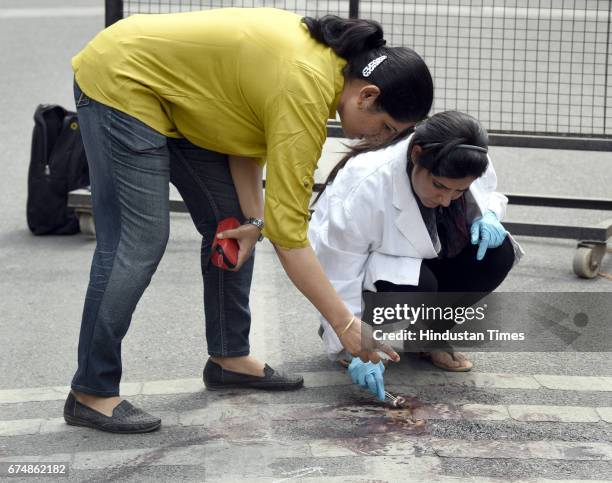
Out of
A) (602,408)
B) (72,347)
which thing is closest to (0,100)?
(72,347)

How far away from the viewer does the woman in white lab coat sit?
368cm

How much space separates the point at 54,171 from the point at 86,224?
0.98 ft

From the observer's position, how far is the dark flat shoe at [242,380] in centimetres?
387

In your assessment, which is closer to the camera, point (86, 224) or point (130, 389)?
point (130, 389)

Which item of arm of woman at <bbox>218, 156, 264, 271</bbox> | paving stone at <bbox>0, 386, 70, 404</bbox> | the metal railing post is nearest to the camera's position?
arm of woman at <bbox>218, 156, 264, 271</bbox>

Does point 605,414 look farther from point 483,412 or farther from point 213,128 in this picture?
point 213,128

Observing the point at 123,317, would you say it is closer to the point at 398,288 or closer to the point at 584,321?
the point at 398,288

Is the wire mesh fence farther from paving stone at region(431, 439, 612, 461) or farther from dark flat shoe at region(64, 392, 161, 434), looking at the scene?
dark flat shoe at region(64, 392, 161, 434)

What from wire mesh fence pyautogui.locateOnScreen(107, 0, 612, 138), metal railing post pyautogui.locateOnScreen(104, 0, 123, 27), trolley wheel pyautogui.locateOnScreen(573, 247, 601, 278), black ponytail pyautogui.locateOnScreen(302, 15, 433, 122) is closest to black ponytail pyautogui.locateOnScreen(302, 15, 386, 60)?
black ponytail pyautogui.locateOnScreen(302, 15, 433, 122)

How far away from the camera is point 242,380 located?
387 cm

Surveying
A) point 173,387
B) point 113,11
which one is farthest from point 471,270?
point 113,11

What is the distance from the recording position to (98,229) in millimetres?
3430

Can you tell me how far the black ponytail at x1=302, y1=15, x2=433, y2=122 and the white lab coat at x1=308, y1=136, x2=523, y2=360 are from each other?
78 cm

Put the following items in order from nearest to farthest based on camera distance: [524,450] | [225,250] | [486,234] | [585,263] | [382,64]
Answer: [382,64]
[524,450]
[225,250]
[486,234]
[585,263]
